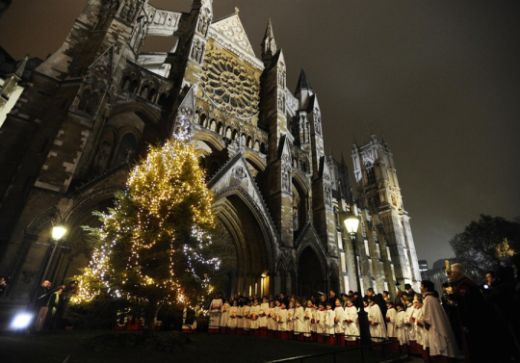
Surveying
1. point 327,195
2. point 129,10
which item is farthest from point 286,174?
point 129,10

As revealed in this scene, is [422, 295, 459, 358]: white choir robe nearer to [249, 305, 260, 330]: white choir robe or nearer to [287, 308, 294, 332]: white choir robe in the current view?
[287, 308, 294, 332]: white choir robe

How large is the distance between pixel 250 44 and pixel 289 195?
54.4ft

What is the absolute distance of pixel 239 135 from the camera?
59.4 feet

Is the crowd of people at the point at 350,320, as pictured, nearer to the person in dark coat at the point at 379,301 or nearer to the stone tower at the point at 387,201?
the person in dark coat at the point at 379,301

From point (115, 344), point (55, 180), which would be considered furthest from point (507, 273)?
point (55, 180)

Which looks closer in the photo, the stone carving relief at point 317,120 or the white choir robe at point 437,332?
the white choir robe at point 437,332

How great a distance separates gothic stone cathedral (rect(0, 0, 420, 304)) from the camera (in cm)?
1032

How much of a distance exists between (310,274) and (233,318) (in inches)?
284

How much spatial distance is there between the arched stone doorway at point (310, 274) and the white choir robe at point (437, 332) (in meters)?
12.1

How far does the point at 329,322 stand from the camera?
30.6 feet

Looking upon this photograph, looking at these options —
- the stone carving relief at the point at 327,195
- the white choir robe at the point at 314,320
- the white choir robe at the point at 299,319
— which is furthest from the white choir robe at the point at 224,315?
the stone carving relief at the point at 327,195

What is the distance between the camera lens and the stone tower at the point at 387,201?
3606cm

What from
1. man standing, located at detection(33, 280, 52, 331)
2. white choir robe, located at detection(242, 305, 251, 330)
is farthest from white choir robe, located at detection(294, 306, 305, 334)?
man standing, located at detection(33, 280, 52, 331)

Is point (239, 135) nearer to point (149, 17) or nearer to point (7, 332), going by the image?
point (149, 17)
